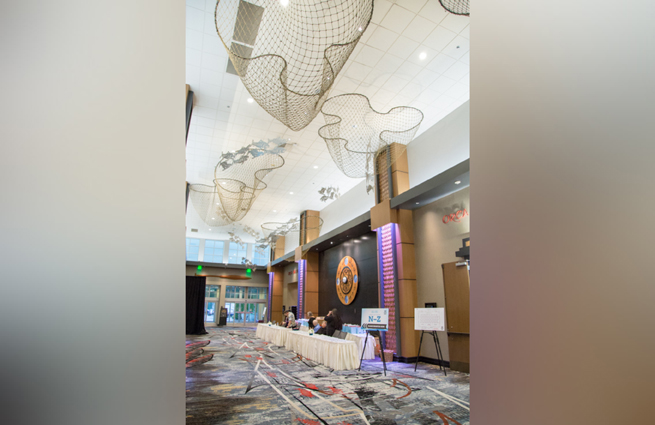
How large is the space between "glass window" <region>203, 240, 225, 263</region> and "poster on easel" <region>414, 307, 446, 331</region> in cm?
2174

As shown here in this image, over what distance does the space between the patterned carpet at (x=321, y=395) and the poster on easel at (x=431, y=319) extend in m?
0.87

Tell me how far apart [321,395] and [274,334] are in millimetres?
8106

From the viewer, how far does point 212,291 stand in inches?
1006

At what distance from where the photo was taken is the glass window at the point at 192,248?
82.2 ft

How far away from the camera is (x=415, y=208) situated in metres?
9.10

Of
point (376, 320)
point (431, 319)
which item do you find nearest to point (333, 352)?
point (376, 320)

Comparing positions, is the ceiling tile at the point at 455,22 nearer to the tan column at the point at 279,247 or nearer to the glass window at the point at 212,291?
the tan column at the point at 279,247

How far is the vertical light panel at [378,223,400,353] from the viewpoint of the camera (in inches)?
341

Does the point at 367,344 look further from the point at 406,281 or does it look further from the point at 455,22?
the point at 455,22

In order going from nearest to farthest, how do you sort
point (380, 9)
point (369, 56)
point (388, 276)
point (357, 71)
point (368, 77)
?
point (380, 9), point (369, 56), point (357, 71), point (368, 77), point (388, 276)

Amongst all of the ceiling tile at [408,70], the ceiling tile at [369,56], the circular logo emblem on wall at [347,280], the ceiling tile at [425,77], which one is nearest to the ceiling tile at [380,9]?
the ceiling tile at [369,56]
